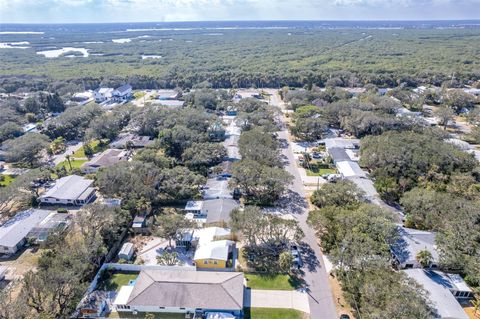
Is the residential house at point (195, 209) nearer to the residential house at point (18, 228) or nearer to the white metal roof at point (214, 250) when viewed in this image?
the white metal roof at point (214, 250)

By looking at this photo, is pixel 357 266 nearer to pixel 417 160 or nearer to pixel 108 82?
pixel 417 160

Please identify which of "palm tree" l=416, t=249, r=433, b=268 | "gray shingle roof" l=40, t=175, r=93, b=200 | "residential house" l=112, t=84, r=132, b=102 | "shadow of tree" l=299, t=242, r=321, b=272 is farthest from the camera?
"residential house" l=112, t=84, r=132, b=102

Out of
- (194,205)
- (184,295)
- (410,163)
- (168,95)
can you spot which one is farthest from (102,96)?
(410,163)

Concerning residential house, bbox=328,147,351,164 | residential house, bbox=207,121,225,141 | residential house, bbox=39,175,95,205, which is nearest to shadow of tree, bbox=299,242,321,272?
residential house, bbox=328,147,351,164

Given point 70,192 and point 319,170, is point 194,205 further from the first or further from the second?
point 319,170

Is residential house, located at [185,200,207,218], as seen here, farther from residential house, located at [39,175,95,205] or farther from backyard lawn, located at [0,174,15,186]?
backyard lawn, located at [0,174,15,186]
